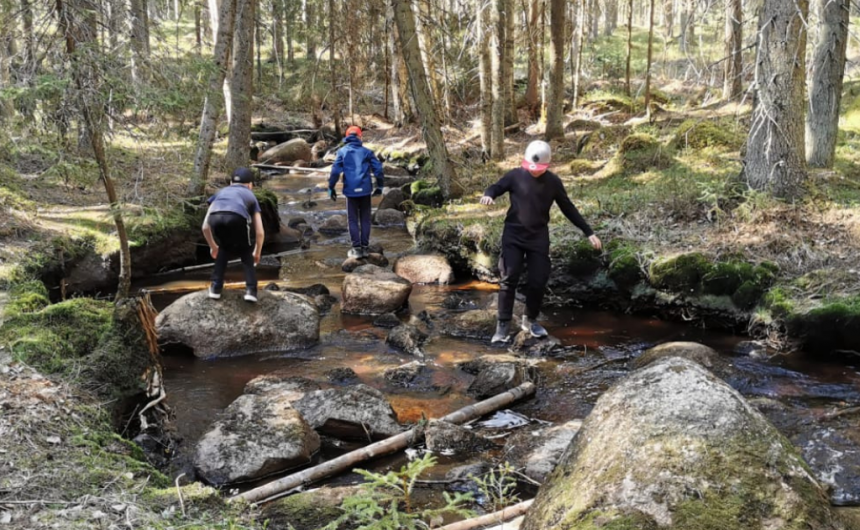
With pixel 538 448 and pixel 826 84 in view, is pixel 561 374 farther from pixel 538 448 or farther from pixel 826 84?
pixel 826 84

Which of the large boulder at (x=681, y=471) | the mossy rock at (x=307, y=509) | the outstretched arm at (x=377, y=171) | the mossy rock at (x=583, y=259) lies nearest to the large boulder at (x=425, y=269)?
the outstretched arm at (x=377, y=171)

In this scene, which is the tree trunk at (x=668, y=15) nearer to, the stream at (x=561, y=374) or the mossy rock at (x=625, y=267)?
the mossy rock at (x=625, y=267)

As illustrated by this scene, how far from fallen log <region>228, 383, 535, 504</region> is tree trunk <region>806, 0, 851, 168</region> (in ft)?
29.2

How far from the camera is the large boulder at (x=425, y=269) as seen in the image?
1247cm

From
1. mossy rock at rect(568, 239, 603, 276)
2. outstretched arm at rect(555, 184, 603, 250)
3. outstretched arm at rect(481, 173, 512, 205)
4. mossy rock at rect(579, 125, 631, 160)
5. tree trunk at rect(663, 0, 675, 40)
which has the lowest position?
mossy rock at rect(568, 239, 603, 276)

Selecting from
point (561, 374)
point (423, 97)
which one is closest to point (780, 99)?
point (561, 374)

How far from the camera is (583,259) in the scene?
10875 mm

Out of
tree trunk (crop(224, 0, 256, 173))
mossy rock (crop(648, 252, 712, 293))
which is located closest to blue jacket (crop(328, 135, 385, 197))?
tree trunk (crop(224, 0, 256, 173))

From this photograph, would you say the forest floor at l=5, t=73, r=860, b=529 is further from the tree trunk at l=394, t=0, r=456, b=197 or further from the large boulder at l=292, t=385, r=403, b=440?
the large boulder at l=292, t=385, r=403, b=440

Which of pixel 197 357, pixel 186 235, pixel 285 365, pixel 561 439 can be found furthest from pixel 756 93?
pixel 186 235

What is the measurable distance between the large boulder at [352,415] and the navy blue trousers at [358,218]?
6.47 metres

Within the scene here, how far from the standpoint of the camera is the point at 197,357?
891 cm

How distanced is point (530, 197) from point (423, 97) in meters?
7.85

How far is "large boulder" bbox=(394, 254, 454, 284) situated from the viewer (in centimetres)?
1247
